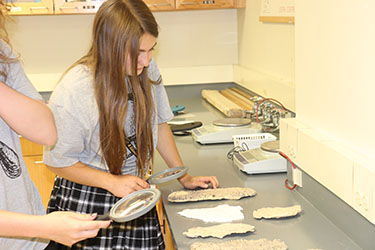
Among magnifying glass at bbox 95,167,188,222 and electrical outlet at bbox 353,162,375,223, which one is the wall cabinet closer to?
magnifying glass at bbox 95,167,188,222

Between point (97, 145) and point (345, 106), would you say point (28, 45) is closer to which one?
point (97, 145)

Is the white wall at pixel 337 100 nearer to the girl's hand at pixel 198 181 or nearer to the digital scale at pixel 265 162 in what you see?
the digital scale at pixel 265 162

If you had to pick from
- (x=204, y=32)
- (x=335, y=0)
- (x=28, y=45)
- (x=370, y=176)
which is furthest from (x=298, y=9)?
(x=28, y=45)

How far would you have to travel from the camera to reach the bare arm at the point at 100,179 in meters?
1.58

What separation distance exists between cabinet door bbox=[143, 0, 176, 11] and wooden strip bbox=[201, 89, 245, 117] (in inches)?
24.8

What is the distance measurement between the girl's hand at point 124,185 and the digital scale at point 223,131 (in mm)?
828

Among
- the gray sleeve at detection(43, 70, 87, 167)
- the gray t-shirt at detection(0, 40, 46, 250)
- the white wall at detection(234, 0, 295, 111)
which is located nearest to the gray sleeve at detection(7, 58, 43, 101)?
the gray t-shirt at detection(0, 40, 46, 250)

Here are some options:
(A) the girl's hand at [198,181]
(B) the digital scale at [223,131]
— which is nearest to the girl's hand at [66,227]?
(A) the girl's hand at [198,181]

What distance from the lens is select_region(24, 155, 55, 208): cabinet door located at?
2977 millimetres

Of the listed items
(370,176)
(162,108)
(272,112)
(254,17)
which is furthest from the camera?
(254,17)

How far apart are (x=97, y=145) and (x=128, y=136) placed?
0.38 ft

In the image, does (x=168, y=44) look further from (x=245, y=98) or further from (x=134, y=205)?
(x=134, y=205)

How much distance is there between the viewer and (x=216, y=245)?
1303 millimetres

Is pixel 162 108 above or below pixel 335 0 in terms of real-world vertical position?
below
